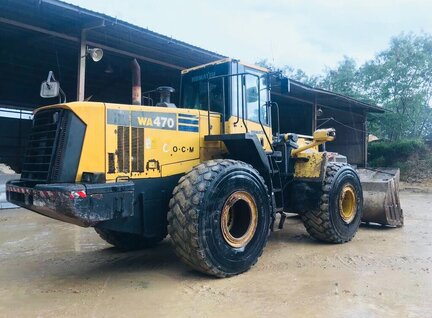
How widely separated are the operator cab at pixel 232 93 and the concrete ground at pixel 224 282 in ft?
6.39

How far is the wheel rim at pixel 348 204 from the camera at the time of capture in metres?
6.67

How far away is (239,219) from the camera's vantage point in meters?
5.13

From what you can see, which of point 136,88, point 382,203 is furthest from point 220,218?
point 382,203

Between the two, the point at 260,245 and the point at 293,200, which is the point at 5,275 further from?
the point at 293,200

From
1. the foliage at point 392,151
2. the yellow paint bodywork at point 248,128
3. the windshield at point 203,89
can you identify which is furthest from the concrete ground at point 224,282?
the foliage at point 392,151

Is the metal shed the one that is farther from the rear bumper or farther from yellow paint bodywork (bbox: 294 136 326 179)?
the rear bumper

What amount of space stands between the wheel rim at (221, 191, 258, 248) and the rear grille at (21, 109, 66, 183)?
1945 millimetres

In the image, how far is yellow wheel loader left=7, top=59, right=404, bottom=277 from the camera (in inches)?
167

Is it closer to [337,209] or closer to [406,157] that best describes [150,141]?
[337,209]

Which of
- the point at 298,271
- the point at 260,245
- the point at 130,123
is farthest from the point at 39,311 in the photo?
the point at 298,271

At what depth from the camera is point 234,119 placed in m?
5.63

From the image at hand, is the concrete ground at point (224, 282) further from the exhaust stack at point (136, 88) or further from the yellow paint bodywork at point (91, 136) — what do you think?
the exhaust stack at point (136, 88)

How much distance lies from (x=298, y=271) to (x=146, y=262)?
6.50ft

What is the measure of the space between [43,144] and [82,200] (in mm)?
1051
